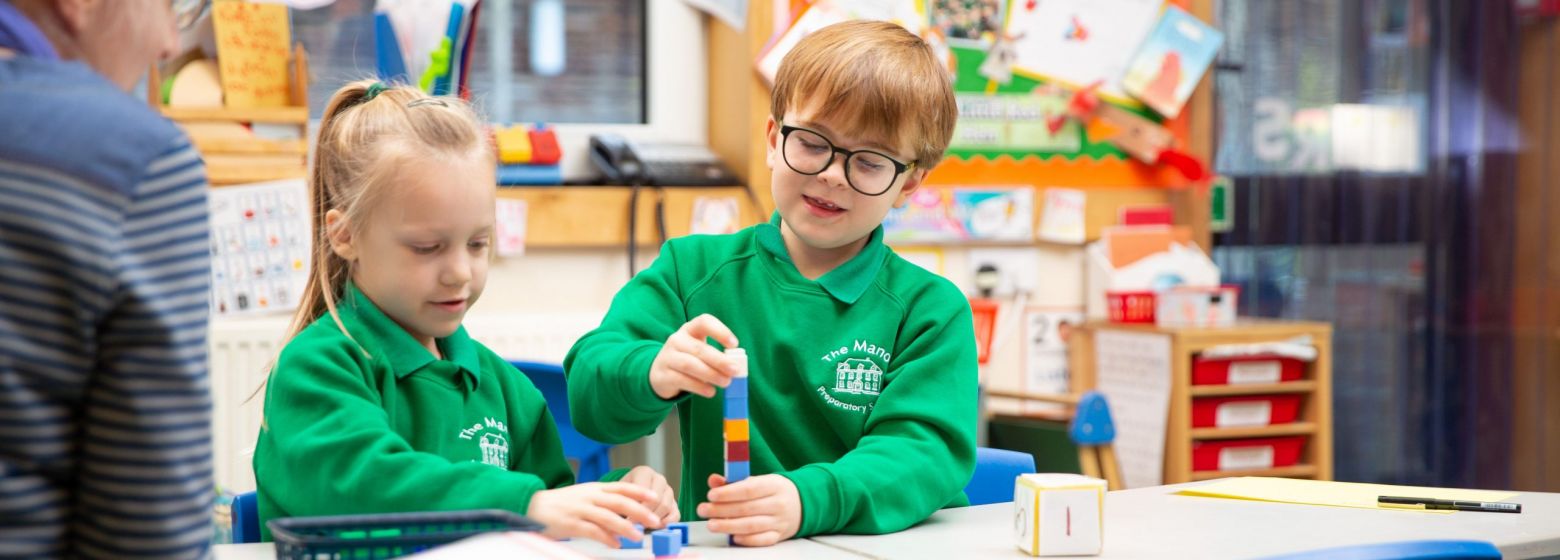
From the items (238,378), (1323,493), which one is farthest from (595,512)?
(238,378)

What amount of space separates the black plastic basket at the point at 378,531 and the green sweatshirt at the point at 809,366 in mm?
280

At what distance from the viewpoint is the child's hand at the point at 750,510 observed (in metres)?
1.03

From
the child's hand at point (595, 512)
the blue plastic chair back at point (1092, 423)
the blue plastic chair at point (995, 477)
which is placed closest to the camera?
the child's hand at point (595, 512)

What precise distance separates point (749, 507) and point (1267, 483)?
579 millimetres

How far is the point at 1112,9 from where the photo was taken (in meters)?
3.09

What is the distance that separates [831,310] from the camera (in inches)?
50.5

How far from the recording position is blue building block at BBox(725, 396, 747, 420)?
100 cm

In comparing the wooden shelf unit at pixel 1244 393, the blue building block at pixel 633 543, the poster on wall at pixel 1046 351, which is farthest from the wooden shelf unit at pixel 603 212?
the blue building block at pixel 633 543

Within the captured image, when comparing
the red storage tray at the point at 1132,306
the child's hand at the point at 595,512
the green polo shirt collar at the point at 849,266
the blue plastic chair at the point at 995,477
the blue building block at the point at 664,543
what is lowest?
the blue plastic chair at the point at 995,477

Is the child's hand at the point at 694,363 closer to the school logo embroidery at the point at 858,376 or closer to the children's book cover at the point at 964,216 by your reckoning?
the school logo embroidery at the point at 858,376

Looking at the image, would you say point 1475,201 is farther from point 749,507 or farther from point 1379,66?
point 749,507

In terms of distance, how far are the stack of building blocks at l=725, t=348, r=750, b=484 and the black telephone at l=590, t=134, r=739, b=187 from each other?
1.68m

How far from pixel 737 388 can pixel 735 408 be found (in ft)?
0.05

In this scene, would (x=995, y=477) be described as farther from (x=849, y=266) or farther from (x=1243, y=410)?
(x=1243, y=410)
